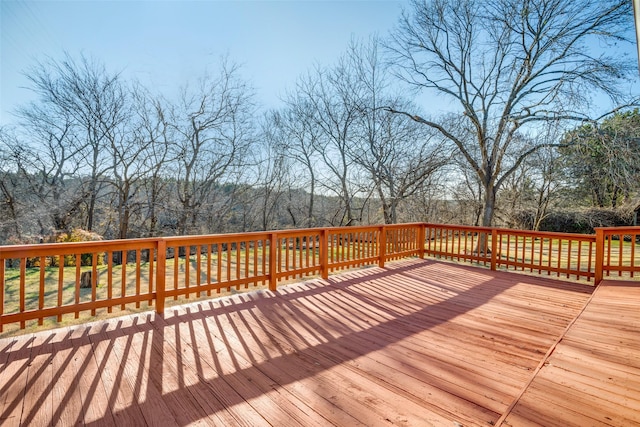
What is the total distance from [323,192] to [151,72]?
27.6 feet

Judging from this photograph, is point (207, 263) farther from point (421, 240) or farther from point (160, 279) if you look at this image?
point (421, 240)

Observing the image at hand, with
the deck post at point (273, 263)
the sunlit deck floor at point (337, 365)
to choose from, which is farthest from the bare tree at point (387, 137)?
the sunlit deck floor at point (337, 365)

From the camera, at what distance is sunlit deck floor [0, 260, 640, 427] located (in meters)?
1.71

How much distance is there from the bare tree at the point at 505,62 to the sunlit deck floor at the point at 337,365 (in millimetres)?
5572

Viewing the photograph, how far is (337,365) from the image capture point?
2.31m

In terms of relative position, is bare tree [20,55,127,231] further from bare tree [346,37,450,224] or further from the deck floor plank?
the deck floor plank

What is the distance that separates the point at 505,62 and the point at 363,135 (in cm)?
512

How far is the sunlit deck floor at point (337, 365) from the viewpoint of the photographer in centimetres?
171

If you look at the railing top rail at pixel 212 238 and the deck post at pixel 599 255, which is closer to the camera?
the railing top rail at pixel 212 238

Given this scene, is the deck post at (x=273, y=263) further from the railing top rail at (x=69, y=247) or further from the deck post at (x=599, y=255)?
the deck post at (x=599, y=255)

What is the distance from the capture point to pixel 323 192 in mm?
14141

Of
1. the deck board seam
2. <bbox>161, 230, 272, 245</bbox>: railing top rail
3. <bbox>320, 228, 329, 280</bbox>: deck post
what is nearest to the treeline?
the deck board seam

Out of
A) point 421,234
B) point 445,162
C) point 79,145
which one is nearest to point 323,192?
point 445,162

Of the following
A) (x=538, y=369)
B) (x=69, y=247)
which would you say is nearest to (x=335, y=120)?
(x=69, y=247)
